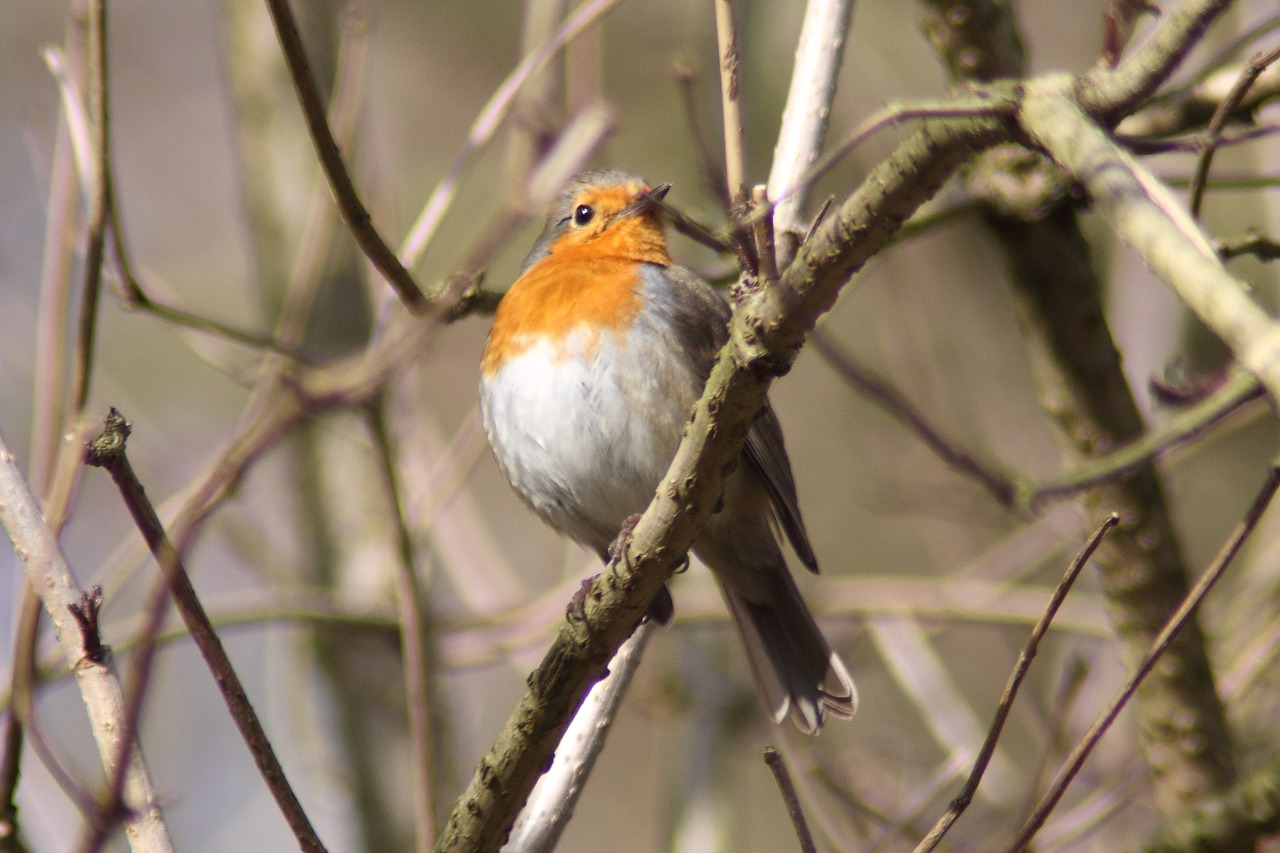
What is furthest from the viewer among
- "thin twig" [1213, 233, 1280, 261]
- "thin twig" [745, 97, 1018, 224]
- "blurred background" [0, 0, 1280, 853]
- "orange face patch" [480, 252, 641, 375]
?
"blurred background" [0, 0, 1280, 853]

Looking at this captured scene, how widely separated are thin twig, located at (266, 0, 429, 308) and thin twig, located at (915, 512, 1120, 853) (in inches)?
57.9

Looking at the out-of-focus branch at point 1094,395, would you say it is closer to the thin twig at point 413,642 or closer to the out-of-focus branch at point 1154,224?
the thin twig at point 413,642

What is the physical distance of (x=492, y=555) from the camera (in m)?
4.93

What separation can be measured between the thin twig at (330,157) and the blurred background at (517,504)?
0.19 metres

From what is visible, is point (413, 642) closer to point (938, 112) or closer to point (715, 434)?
point (715, 434)

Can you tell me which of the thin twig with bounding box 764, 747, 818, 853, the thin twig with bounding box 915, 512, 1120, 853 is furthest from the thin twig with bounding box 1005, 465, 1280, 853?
the thin twig with bounding box 764, 747, 818, 853

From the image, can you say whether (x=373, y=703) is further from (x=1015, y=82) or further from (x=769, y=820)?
(x=1015, y=82)

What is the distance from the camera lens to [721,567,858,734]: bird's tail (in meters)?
3.75

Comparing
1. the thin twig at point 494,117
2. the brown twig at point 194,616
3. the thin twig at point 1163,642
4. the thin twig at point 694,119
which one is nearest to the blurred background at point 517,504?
the thin twig at point 694,119

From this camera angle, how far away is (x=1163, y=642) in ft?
6.31

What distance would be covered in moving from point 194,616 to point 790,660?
239 cm

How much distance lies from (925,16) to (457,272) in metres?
1.63

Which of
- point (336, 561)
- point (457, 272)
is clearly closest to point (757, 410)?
point (457, 272)

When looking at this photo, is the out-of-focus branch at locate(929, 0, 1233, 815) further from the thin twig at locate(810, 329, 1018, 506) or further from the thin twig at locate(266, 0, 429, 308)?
the thin twig at locate(266, 0, 429, 308)
